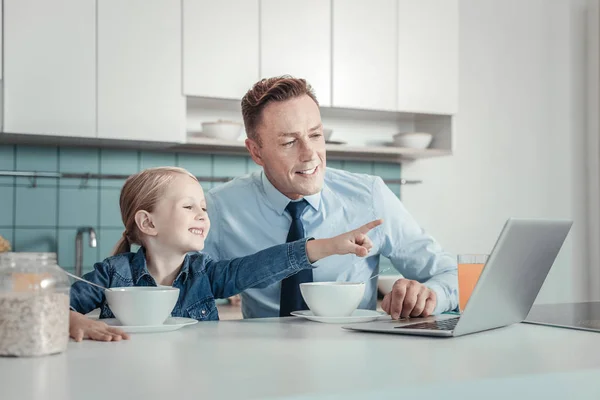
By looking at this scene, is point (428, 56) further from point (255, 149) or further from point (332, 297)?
point (332, 297)

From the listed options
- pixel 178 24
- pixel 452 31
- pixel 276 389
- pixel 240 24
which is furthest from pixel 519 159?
pixel 276 389

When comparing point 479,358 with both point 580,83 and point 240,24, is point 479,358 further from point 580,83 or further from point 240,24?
point 580,83

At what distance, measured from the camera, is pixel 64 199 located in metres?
3.27

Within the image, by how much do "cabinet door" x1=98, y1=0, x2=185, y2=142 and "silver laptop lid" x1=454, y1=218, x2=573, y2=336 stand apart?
6.90ft

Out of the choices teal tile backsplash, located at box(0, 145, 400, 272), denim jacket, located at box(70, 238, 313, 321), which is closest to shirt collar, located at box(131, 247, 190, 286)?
denim jacket, located at box(70, 238, 313, 321)

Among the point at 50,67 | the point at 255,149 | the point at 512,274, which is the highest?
the point at 50,67

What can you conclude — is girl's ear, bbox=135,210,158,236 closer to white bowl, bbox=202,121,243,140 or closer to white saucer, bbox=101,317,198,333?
white saucer, bbox=101,317,198,333

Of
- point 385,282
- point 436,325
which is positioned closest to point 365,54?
point 385,282

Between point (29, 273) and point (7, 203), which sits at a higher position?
point (7, 203)

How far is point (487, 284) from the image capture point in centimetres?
111

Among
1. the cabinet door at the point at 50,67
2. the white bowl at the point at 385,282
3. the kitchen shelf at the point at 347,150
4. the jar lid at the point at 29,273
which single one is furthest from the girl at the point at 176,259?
the white bowl at the point at 385,282

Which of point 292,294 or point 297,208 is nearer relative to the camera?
point 292,294

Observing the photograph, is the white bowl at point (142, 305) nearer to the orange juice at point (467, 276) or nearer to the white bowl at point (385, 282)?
the orange juice at point (467, 276)

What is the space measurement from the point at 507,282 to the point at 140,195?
88 centimetres
